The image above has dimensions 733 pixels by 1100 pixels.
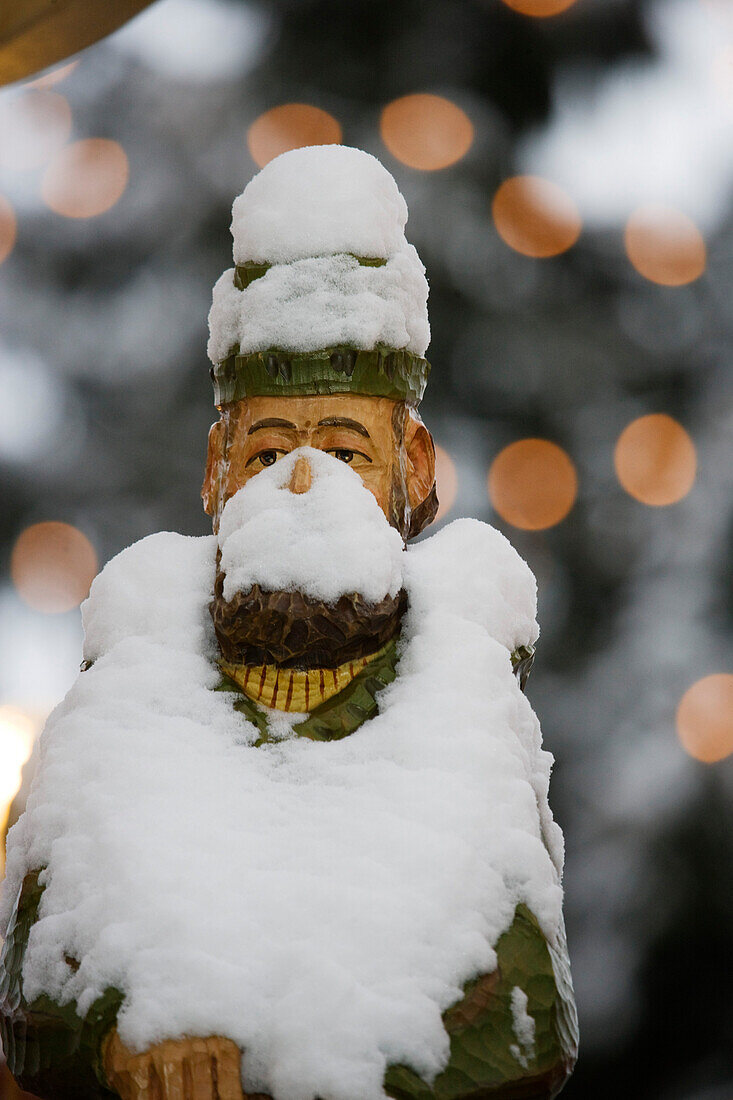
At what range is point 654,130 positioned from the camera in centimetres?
254

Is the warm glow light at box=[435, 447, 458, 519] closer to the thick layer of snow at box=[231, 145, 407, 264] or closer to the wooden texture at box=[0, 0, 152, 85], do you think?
the thick layer of snow at box=[231, 145, 407, 264]

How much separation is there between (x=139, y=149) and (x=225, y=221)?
0.80 ft

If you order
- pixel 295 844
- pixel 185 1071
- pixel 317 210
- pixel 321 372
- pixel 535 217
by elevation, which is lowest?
pixel 185 1071

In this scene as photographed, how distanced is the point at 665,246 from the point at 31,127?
139 centimetres

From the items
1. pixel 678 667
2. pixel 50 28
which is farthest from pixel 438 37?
pixel 678 667

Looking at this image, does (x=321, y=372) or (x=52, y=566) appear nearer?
(x=321, y=372)

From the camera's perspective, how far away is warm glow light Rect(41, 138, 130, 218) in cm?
255

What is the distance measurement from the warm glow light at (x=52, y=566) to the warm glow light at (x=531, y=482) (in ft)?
2.88

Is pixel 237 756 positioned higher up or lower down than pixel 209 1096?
higher up

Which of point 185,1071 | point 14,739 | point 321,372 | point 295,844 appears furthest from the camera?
point 14,739

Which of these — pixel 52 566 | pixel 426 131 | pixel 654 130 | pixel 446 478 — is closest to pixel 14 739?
pixel 52 566

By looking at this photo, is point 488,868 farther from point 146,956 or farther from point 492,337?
point 492,337

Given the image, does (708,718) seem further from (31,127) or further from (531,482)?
(31,127)

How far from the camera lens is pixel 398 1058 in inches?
47.4
